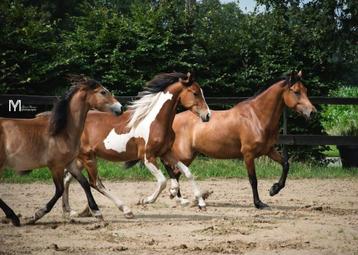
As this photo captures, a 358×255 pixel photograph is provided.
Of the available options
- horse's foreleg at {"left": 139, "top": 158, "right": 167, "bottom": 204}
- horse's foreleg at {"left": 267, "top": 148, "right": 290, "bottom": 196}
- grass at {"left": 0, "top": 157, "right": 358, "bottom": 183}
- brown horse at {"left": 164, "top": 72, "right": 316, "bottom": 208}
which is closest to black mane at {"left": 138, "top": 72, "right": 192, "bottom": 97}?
brown horse at {"left": 164, "top": 72, "right": 316, "bottom": 208}

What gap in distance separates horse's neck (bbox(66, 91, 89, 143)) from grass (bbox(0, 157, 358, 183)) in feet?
14.8

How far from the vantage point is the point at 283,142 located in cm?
1412

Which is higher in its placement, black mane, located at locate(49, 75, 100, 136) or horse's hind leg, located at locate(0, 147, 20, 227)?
black mane, located at locate(49, 75, 100, 136)

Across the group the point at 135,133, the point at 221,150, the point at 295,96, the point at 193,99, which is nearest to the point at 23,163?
the point at 135,133

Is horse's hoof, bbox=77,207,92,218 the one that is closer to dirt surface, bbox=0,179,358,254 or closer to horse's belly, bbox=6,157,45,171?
dirt surface, bbox=0,179,358,254

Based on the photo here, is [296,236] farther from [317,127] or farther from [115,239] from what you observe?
[317,127]

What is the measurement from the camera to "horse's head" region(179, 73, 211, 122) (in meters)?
9.56

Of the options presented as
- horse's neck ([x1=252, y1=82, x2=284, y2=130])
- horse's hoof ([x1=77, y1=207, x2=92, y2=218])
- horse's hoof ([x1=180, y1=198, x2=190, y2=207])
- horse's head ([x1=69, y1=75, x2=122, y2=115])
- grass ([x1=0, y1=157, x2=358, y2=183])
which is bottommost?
grass ([x1=0, y1=157, x2=358, y2=183])

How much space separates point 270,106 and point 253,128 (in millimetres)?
437

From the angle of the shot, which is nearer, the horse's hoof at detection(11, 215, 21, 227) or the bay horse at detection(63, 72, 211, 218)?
the horse's hoof at detection(11, 215, 21, 227)

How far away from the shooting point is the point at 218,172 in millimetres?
13844

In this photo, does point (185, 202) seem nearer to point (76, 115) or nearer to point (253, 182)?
point (253, 182)

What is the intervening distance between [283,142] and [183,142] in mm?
3778

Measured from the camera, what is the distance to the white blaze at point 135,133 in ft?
31.0
